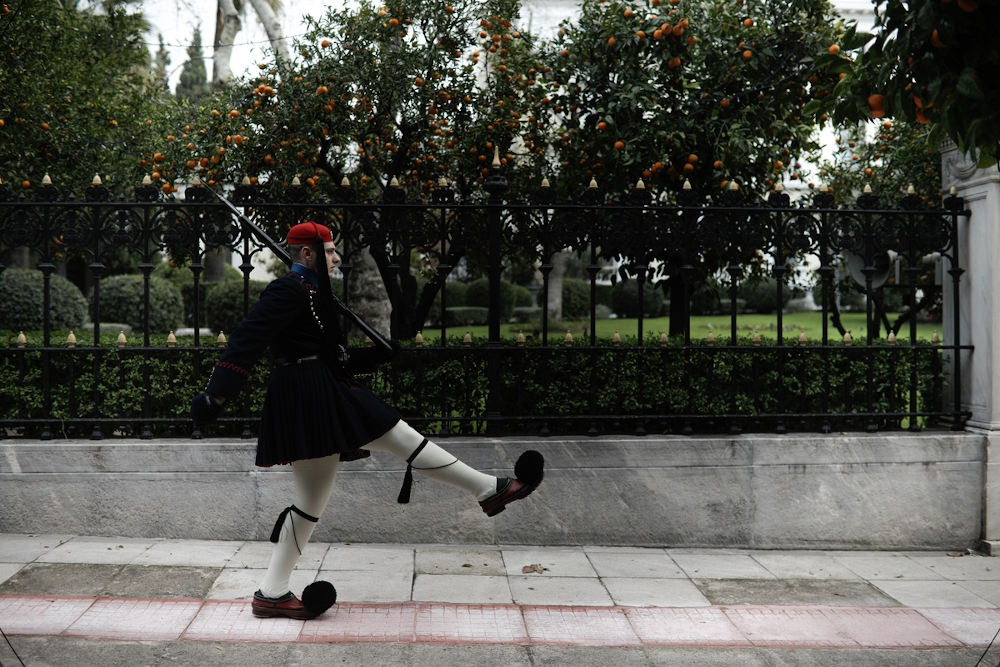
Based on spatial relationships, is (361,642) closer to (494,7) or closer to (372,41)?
(372,41)

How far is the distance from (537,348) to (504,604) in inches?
78.9

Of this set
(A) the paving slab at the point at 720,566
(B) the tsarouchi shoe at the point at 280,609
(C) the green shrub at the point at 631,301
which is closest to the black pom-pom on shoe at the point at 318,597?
(B) the tsarouchi shoe at the point at 280,609

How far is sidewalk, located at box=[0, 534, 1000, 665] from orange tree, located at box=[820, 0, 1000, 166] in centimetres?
267

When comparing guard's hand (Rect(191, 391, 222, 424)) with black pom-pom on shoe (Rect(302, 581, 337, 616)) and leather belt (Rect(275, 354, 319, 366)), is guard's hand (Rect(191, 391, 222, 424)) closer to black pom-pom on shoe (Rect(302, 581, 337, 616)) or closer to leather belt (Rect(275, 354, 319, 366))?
leather belt (Rect(275, 354, 319, 366))

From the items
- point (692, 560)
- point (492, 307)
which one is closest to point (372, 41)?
point (492, 307)

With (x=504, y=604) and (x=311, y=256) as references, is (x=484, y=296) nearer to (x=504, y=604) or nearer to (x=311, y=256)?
(x=504, y=604)

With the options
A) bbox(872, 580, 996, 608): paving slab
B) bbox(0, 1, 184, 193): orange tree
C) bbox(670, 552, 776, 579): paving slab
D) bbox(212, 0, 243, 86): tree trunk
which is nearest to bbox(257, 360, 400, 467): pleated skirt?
bbox(670, 552, 776, 579): paving slab

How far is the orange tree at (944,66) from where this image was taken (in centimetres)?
374

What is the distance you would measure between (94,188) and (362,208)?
6.10ft

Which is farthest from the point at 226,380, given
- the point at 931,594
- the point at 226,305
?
the point at 226,305

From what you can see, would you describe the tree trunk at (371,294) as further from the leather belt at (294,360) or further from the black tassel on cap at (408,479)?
the leather belt at (294,360)

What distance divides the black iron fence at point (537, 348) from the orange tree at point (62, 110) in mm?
1781

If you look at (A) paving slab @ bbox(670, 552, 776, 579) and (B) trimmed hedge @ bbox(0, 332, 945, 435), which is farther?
(B) trimmed hedge @ bbox(0, 332, 945, 435)

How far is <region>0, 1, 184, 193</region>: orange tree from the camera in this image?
27.0 feet
